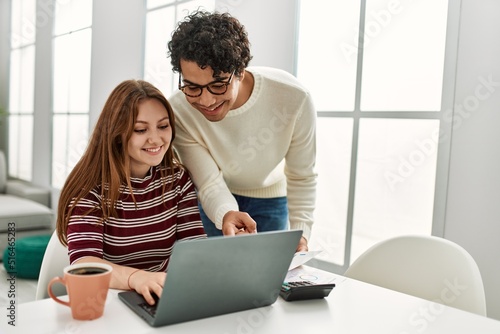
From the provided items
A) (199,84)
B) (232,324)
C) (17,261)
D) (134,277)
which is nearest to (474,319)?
(232,324)

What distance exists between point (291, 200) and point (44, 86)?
160 inches

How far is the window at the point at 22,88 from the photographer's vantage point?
17.7 ft

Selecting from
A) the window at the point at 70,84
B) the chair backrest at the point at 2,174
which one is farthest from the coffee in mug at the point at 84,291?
the chair backrest at the point at 2,174

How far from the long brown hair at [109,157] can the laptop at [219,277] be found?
0.36m

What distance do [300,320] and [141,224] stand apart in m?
0.58

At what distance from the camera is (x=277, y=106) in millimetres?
1609

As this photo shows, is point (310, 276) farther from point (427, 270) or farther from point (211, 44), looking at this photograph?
point (211, 44)

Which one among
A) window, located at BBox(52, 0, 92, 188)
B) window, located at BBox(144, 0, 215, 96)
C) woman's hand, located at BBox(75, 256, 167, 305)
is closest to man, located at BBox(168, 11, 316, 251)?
woman's hand, located at BBox(75, 256, 167, 305)

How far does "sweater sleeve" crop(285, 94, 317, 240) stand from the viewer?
1660 millimetres

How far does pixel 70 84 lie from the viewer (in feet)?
15.3

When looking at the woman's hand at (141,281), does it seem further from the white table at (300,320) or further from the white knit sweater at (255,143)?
the white knit sweater at (255,143)

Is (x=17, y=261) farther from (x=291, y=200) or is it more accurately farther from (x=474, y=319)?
(x=474, y=319)

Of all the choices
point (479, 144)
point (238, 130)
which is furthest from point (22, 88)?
point (479, 144)

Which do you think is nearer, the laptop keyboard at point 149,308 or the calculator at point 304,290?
the laptop keyboard at point 149,308
